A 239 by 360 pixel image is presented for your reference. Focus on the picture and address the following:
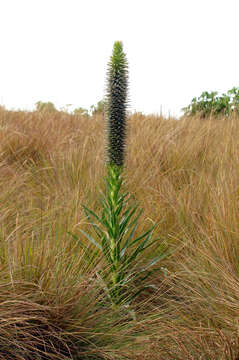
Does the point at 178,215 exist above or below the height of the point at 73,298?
above

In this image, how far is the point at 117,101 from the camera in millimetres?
3156

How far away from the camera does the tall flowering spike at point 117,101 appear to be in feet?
10.4

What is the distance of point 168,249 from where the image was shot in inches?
150

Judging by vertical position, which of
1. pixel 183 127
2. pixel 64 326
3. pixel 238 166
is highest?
pixel 183 127

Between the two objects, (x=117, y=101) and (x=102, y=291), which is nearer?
(x=117, y=101)

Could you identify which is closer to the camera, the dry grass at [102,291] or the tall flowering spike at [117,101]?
the dry grass at [102,291]

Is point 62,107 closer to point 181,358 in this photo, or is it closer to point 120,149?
point 120,149

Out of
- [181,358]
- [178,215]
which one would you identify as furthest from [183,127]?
[181,358]

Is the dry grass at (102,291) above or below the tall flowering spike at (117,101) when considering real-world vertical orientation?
below

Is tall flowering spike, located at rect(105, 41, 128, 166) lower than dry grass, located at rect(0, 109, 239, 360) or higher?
higher

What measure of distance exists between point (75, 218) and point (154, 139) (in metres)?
3.11

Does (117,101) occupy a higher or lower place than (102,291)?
higher

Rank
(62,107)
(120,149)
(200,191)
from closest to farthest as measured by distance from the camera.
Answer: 1. (120,149)
2. (200,191)
3. (62,107)

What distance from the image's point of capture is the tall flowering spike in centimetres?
317
